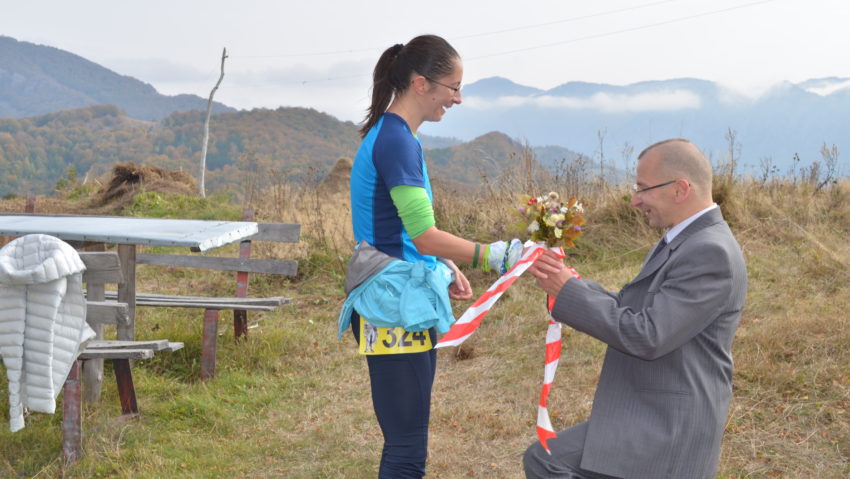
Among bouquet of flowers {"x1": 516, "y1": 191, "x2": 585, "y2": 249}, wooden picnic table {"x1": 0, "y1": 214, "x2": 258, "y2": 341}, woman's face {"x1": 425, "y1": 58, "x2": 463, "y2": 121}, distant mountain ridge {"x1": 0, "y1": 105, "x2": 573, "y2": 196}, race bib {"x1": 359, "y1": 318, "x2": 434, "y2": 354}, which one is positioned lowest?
race bib {"x1": 359, "y1": 318, "x2": 434, "y2": 354}

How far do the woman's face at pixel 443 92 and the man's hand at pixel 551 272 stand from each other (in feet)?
2.23

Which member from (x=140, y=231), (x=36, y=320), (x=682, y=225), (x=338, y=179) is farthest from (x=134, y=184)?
(x=682, y=225)

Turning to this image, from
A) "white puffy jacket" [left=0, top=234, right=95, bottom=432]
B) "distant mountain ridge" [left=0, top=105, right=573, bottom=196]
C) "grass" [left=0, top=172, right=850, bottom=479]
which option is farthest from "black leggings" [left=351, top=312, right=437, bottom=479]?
"distant mountain ridge" [left=0, top=105, right=573, bottom=196]

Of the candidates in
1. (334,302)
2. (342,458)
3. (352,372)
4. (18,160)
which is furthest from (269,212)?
(18,160)

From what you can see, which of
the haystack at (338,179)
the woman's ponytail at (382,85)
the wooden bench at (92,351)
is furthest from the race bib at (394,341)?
the haystack at (338,179)

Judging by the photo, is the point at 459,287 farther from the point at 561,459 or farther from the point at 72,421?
the point at 72,421

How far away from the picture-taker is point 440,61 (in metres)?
2.53

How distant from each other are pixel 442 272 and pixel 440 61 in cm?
77

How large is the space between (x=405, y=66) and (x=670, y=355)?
4.38ft

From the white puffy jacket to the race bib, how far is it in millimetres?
1723

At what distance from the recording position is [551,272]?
7.27 feet

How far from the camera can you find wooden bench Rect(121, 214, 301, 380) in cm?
561

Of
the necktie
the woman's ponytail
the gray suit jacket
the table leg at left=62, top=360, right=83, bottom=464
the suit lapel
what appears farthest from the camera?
the table leg at left=62, top=360, right=83, bottom=464

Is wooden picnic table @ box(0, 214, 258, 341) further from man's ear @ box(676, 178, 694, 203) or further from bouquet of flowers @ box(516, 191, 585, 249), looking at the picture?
man's ear @ box(676, 178, 694, 203)
